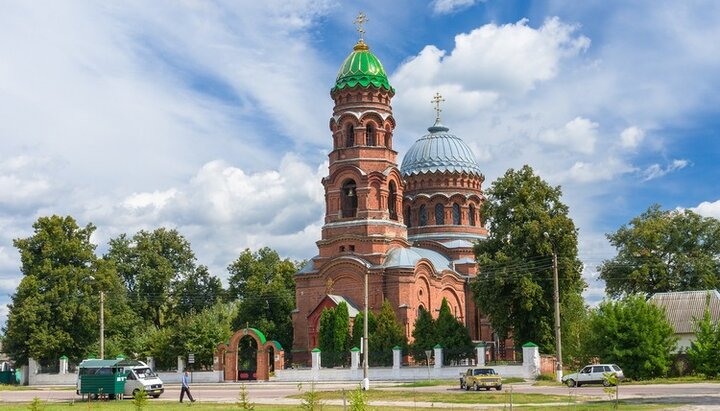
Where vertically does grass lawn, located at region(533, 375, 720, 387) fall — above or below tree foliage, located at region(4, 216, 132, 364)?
below

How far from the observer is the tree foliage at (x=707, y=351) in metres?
37.0

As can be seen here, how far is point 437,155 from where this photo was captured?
65.1 m

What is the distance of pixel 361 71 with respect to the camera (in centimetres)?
5581

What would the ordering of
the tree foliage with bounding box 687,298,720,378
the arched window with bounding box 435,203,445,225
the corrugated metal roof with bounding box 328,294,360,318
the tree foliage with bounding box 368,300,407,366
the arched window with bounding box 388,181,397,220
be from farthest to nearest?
the arched window with bounding box 435,203,445,225 < the arched window with bounding box 388,181,397,220 < the corrugated metal roof with bounding box 328,294,360,318 < the tree foliage with bounding box 368,300,407,366 < the tree foliage with bounding box 687,298,720,378

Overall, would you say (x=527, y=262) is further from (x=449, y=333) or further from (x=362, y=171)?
(x=362, y=171)

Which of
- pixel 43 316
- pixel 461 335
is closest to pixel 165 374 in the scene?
pixel 43 316

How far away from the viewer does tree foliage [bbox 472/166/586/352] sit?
42.6 m

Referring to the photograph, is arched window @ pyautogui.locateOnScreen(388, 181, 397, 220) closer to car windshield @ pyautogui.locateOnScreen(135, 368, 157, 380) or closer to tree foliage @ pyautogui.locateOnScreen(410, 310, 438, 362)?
tree foliage @ pyautogui.locateOnScreen(410, 310, 438, 362)

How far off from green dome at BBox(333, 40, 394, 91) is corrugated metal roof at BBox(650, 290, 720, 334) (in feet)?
72.2

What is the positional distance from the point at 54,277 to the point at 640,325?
35.1m

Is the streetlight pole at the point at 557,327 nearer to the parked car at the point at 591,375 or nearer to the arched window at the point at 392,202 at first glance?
the parked car at the point at 591,375

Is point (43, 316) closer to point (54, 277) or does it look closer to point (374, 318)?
point (54, 277)

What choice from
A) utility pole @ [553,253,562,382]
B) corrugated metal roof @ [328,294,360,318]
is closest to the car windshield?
utility pole @ [553,253,562,382]

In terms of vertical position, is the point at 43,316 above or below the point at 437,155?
below
